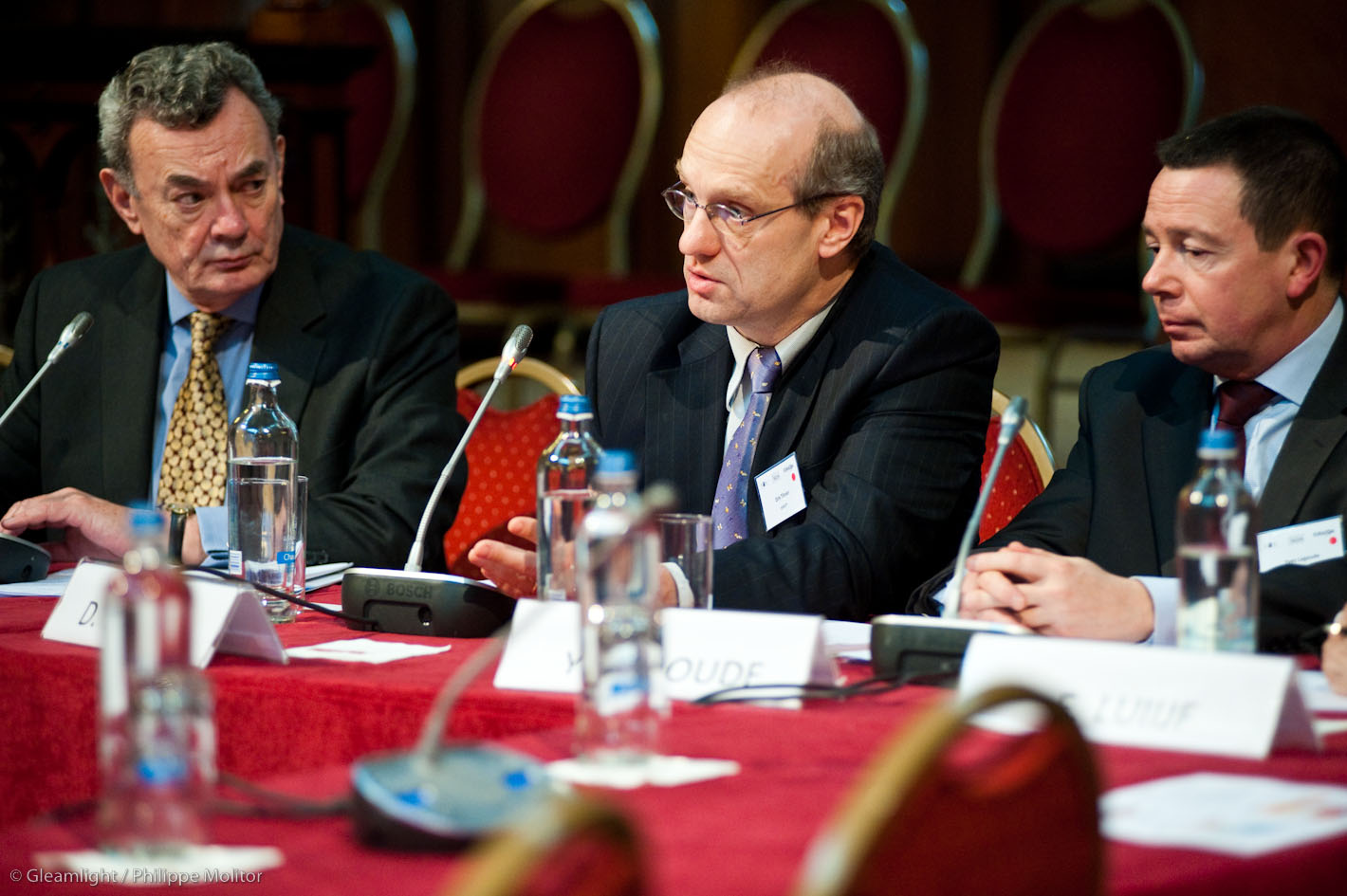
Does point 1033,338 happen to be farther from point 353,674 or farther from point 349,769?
point 349,769

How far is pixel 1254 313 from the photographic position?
2.31 meters

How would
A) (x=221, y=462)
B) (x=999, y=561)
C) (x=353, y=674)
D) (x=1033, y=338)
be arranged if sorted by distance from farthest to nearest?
1. (x=1033, y=338)
2. (x=221, y=462)
3. (x=999, y=561)
4. (x=353, y=674)

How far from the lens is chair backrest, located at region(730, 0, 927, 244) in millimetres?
4465

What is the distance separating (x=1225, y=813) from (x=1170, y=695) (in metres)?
0.24

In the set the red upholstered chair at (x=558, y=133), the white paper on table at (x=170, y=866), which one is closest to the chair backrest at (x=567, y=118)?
the red upholstered chair at (x=558, y=133)

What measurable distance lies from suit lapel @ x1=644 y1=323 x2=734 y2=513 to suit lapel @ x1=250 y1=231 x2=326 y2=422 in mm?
641

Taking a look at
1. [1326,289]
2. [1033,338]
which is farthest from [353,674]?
[1033,338]

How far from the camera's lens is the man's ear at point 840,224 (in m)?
2.61

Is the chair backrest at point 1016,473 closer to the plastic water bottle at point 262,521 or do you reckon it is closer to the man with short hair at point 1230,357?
the man with short hair at point 1230,357

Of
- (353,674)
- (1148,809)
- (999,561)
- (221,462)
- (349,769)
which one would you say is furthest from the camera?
(221,462)

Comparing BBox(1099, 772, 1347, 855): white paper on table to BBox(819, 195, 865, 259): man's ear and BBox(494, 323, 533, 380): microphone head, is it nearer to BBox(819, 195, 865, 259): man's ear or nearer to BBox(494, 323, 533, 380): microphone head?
BBox(494, 323, 533, 380): microphone head

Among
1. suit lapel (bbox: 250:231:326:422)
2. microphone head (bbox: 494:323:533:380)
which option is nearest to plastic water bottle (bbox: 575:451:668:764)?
microphone head (bbox: 494:323:533:380)

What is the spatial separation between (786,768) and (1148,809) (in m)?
0.28

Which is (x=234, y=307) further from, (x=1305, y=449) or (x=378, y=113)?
→ (x=378, y=113)
